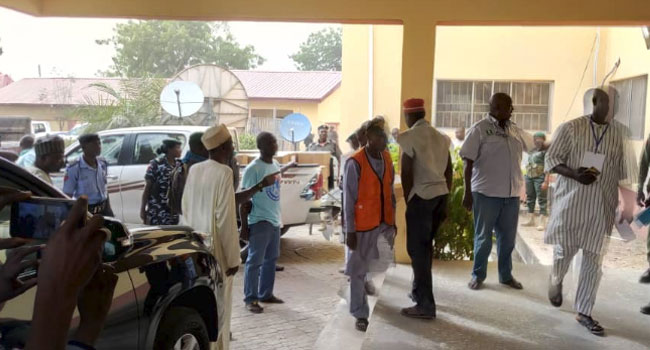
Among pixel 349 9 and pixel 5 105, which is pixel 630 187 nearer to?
pixel 349 9

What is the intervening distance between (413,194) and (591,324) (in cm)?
166

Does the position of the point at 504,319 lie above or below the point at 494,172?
below

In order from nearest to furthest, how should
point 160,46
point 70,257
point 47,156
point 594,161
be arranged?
point 70,257
point 594,161
point 47,156
point 160,46

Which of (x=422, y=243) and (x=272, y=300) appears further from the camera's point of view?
(x=272, y=300)

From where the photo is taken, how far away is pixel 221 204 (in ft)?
13.6

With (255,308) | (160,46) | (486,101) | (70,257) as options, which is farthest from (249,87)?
(70,257)

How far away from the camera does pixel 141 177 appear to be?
8.32 meters

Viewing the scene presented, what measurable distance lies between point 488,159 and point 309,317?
2.33 meters

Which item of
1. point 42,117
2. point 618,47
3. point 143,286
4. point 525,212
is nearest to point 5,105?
point 42,117

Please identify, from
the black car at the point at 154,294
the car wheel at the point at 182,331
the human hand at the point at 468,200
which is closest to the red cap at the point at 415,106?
the human hand at the point at 468,200

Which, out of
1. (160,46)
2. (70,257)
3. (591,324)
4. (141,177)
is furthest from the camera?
(160,46)

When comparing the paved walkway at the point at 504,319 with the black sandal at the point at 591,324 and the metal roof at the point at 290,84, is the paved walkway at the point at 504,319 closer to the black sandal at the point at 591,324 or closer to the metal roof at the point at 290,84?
the black sandal at the point at 591,324

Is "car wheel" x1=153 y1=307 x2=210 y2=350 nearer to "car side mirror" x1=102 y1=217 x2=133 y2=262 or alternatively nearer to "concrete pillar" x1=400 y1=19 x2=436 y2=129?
"car side mirror" x1=102 y1=217 x2=133 y2=262

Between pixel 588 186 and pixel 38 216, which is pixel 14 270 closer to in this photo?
pixel 38 216
